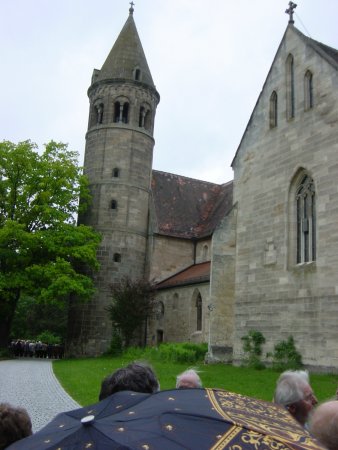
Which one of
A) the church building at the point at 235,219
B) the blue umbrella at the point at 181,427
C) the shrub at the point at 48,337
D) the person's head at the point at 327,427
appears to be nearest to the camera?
the blue umbrella at the point at 181,427

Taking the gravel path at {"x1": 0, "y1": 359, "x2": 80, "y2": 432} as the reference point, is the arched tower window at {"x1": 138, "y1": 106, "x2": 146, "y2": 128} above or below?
above

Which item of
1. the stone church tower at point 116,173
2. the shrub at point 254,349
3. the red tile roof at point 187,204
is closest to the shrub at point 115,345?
the stone church tower at point 116,173

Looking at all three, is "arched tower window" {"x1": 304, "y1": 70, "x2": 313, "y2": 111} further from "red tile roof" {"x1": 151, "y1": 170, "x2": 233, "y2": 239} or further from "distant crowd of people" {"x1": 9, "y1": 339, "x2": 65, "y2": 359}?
"distant crowd of people" {"x1": 9, "y1": 339, "x2": 65, "y2": 359}

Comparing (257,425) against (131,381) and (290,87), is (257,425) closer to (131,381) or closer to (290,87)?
Answer: (131,381)

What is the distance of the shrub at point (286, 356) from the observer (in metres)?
17.4

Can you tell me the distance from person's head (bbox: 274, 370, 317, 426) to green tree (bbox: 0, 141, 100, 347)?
78.5 ft

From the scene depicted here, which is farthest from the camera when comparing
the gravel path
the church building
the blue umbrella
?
the church building

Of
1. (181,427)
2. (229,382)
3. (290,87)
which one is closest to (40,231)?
(290,87)

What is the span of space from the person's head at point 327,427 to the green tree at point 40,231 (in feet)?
83.2

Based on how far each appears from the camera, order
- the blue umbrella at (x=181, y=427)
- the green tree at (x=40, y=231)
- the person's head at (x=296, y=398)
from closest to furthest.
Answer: the blue umbrella at (x=181, y=427) → the person's head at (x=296, y=398) → the green tree at (x=40, y=231)

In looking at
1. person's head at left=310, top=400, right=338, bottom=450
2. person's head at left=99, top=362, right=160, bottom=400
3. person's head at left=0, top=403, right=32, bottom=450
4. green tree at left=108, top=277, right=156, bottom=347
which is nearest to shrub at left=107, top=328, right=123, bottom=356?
green tree at left=108, top=277, right=156, bottom=347

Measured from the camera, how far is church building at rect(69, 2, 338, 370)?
17.7m

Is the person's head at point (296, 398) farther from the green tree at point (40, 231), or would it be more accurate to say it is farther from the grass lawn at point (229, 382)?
the green tree at point (40, 231)

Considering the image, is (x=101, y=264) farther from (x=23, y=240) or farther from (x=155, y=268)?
(x=23, y=240)
